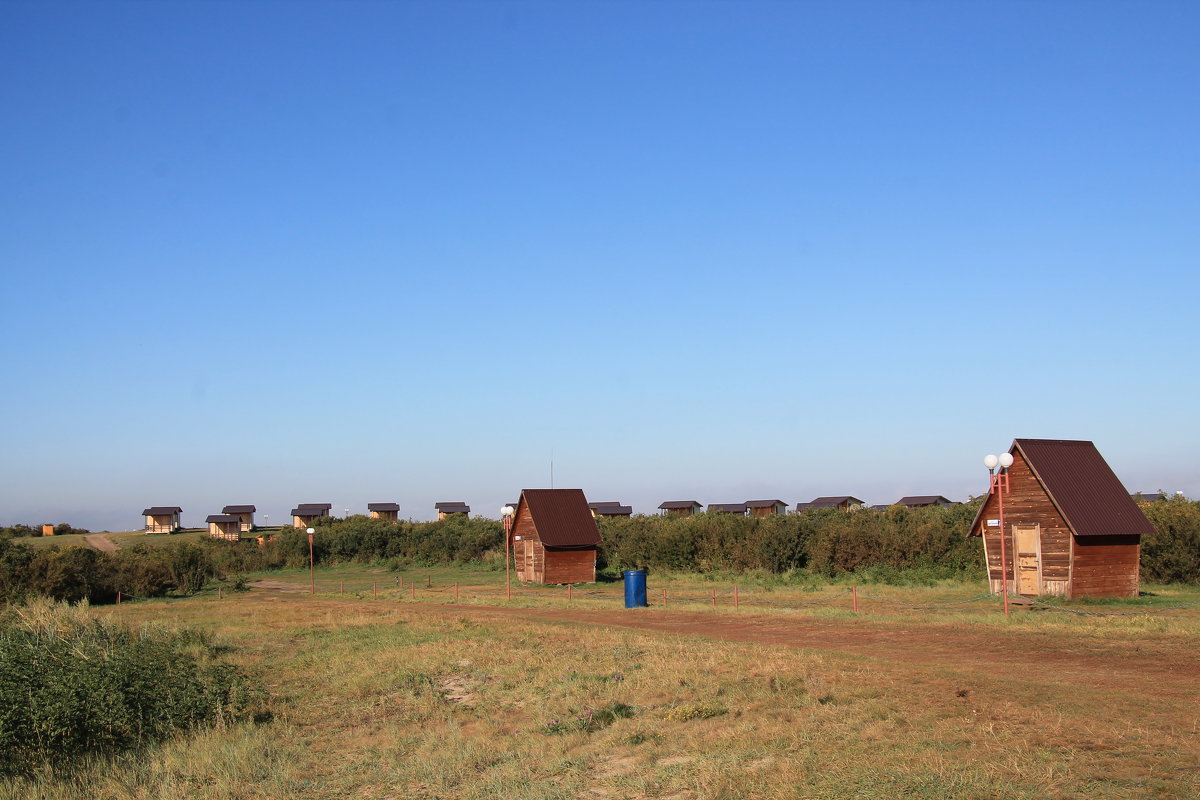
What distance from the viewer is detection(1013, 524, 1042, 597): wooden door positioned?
28683 millimetres

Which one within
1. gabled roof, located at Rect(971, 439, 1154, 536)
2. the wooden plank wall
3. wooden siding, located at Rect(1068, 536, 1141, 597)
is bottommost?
the wooden plank wall

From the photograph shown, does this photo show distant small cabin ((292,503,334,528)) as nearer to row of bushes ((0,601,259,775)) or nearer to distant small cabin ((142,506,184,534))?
distant small cabin ((142,506,184,534))

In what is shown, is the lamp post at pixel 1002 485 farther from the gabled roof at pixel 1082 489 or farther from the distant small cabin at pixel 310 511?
the distant small cabin at pixel 310 511

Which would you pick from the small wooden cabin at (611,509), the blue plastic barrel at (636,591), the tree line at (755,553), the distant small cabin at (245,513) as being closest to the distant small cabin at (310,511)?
the distant small cabin at (245,513)

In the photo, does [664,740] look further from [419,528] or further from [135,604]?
[419,528]

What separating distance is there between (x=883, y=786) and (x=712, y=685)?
20.3 ft

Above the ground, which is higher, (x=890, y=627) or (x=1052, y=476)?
(x=1052, y=476)

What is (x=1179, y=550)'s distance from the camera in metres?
36.5

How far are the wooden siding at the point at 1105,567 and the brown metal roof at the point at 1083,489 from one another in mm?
462

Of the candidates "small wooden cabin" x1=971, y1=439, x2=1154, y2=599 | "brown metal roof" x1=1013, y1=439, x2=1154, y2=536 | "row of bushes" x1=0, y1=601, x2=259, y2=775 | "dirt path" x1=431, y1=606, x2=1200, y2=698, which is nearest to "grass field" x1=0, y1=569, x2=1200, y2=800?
"dirt path" x1=431, y1=606, x2=1200, y2=698

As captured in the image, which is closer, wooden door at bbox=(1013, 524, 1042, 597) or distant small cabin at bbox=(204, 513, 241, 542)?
wooden door at bbox=(1013, 524, 1042, 597)

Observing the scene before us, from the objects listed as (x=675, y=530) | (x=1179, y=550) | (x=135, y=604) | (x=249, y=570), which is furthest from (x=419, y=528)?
(x=1179, y=550)

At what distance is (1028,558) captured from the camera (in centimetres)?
2908

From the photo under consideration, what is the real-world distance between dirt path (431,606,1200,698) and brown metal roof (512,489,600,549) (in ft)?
51.5
